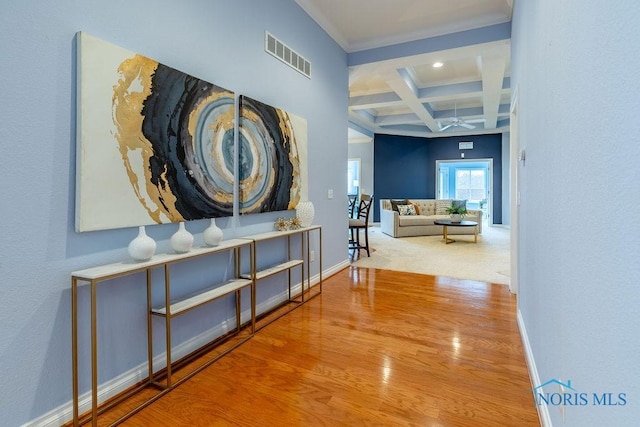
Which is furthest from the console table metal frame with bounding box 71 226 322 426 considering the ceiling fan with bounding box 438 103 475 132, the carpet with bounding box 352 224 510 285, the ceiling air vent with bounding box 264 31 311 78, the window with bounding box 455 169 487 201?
the window with bounding box 455 169 487 201

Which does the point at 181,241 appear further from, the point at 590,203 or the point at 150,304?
the point at 590,203

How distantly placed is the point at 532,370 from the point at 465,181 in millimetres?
10121

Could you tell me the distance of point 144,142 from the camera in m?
1.99

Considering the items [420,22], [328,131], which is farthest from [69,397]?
[420,22]

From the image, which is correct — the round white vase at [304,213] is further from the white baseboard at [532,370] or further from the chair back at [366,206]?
the chair back at [366,206]

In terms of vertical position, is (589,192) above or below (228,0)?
below

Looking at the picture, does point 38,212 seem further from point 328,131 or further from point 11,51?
point 328,131

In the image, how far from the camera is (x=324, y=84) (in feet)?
13.7

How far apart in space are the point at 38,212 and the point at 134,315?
767 millimetres

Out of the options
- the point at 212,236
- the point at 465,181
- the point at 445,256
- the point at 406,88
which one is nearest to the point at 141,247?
the point at 212,236

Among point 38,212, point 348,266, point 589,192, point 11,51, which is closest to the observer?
point 589,192

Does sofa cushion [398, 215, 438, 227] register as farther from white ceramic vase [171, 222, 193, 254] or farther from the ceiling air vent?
white ceramic vase [171, 222, 193, 254]

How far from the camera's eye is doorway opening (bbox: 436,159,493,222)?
420 inches

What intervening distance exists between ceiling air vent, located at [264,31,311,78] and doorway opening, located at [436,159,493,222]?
25.9 feet
